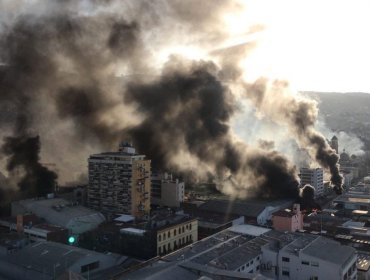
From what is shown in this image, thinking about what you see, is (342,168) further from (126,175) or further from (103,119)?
(126,175)

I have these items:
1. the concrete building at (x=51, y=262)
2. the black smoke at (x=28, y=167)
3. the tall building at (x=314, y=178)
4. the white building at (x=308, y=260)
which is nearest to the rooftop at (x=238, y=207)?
the tall building at (x=314, y=178)

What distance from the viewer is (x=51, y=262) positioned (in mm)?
26125

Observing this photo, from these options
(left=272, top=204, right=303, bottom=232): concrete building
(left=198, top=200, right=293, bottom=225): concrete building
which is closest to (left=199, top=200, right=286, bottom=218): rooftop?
(left=198, top=200, right=293, bottom=225): concrete building

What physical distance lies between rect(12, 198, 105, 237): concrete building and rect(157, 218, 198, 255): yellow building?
7.20 meters

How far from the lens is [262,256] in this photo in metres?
26.3

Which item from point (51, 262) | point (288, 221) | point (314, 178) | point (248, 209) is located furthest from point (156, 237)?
point (314, 178)

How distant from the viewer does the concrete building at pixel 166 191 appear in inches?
1865

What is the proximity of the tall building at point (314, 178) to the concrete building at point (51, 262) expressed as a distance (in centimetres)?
3482

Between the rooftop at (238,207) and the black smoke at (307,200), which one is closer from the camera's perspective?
the rooftop at (238,207)

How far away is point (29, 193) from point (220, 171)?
25.4 m

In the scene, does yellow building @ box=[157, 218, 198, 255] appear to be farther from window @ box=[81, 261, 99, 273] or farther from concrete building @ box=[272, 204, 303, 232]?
concrete building @ box=[272, 204, 303, 232]

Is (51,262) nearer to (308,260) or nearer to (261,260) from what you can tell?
(261,260)

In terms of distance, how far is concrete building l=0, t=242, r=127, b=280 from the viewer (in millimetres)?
25672

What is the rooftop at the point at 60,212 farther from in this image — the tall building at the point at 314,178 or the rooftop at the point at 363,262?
the tall building at the point at 314,178
